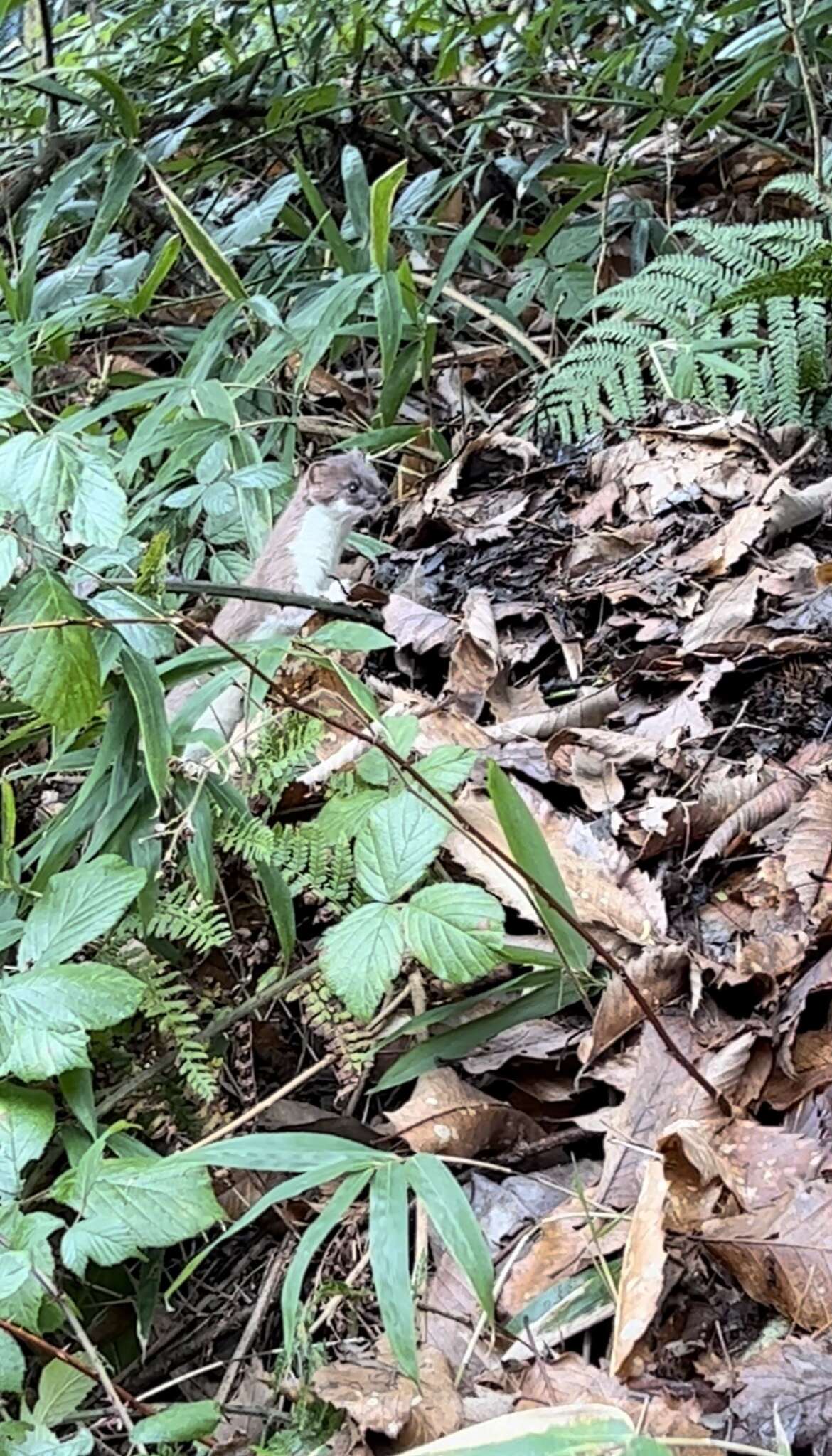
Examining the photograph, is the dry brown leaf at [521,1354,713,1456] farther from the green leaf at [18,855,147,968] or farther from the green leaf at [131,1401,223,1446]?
the green leaf at [18,855,147,968]

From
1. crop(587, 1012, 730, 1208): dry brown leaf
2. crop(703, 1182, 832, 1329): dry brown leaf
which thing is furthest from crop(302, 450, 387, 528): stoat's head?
crop(703, 1182, 832, 1329): dry brown leaf

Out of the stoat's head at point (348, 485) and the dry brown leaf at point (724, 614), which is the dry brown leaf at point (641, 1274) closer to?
the dry brown leaf at point (724, 614)

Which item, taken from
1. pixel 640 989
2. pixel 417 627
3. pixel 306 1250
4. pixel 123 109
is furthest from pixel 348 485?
pixel 306 1250

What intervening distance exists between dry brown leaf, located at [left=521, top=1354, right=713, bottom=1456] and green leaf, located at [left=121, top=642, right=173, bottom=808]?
724 mm

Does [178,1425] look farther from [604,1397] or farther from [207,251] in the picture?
[207,251]

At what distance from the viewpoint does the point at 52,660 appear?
1237 millimetres

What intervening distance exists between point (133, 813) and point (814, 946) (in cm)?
84

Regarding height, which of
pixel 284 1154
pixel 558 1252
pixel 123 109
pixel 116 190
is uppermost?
pixel 123 109

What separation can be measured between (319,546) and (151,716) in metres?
1.15

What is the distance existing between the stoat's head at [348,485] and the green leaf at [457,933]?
1.49m

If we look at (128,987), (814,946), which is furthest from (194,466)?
(814,946)

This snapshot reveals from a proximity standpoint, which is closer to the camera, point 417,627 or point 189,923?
point 189,923

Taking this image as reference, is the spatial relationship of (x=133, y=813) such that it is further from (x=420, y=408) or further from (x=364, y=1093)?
(x=420, y=408)

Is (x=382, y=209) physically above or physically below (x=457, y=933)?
above
